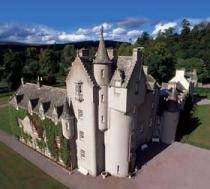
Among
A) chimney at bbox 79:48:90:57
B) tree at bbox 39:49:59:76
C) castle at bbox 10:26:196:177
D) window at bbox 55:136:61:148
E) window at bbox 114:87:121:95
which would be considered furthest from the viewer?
tree at bbox 39:49:59:76

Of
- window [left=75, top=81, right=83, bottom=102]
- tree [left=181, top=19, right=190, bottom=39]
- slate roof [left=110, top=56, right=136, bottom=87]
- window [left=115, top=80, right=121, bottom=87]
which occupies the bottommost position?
window [left=75, top=81, right=83, bottom=102]

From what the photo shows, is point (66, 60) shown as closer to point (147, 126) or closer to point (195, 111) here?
point (195, 111)

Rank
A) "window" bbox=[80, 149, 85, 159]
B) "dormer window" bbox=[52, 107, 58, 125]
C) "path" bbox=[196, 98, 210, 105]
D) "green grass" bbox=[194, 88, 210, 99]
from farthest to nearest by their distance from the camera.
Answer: "green grass" bbox=[194, 88, 210, 99]
"path" bbox=[196, 98, 210, 105]
"dormer window" bbox=[52, 107, 58, 125]
"window" bbox=[80, 149, 85, 159]

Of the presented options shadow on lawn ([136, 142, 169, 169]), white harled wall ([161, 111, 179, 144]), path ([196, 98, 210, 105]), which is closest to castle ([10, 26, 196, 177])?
shadow on lawn ([136, 142, 169, 169])

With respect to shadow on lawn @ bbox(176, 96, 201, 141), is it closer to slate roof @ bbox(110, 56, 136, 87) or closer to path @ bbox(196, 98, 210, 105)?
path @ bbox(196, 98, 210, 105)

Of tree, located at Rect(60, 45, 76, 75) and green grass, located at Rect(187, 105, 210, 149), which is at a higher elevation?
tree, located at Rect(60, 45, 76, 75)
